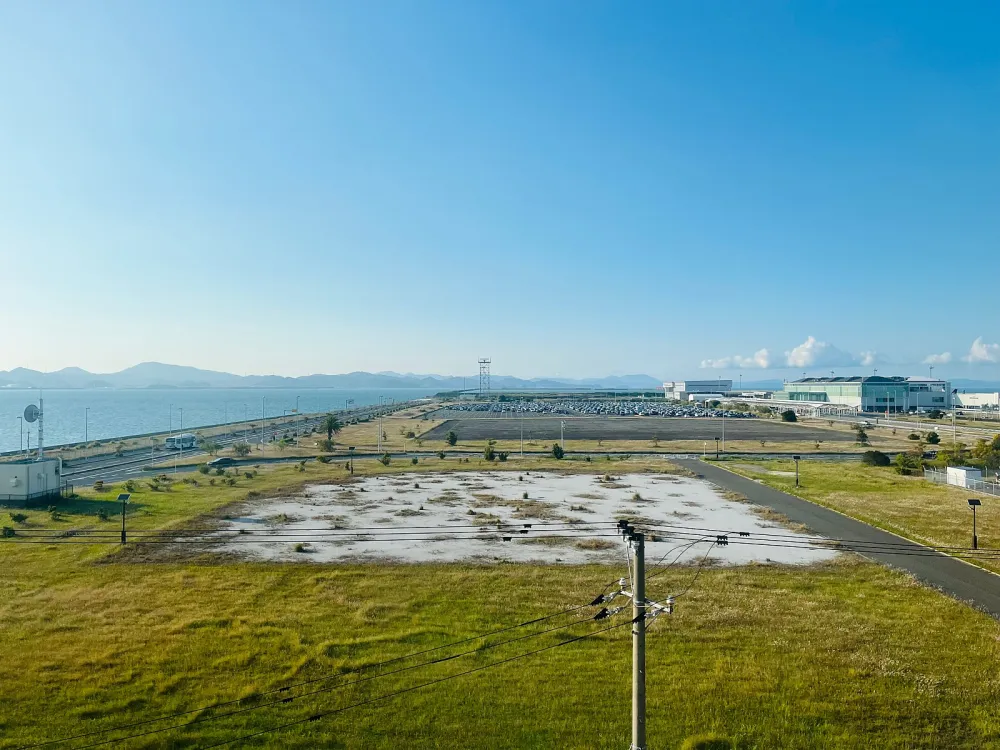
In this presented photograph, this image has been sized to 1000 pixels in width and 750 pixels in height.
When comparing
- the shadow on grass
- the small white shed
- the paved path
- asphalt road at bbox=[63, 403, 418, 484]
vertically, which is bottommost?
asphalt road at bbox=[63, 403, 418, 484]

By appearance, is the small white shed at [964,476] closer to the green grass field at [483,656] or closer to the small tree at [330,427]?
the green grass field at [483,656]

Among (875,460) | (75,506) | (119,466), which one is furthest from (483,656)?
(119,466)

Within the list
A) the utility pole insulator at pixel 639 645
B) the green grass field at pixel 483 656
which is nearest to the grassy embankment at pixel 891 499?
the green grass field at pixel 483 656

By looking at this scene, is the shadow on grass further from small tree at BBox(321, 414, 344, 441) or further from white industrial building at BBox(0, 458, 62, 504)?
small tree at BBox(321, 414, 344, 441)

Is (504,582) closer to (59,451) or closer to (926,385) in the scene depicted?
(59,451)

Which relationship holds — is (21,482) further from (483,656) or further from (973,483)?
(973,483)

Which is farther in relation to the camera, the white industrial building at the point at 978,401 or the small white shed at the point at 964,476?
the white industrial building at the point at 978,401

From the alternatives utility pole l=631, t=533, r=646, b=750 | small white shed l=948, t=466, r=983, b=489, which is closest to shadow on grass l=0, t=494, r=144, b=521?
utility pole l=631, t=533, r=646, b=750
